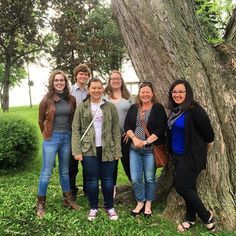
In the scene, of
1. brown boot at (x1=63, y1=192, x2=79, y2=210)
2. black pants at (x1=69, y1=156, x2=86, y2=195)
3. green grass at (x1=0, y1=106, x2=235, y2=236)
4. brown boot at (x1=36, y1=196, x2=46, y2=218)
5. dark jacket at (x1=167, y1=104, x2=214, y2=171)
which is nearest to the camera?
dark jacket at (x1=167, y1=104, x2=214, y2=171)

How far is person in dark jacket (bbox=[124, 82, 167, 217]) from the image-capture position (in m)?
5.52

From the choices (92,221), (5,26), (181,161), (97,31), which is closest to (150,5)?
(181,161)

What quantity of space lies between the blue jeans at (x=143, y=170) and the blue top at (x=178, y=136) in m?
0.52

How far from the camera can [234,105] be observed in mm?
5684

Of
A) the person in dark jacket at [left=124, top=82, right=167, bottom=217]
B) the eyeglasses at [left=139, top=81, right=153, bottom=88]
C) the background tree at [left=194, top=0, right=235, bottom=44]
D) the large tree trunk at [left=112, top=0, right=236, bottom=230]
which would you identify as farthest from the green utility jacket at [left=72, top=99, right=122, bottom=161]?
the background tree at [left=194, top=0, right=235, bottom=44]

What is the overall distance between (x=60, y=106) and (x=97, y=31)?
2880cm

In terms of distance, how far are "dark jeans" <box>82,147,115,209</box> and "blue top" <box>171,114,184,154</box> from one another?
990 millimetres

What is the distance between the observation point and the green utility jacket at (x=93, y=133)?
18.1ft

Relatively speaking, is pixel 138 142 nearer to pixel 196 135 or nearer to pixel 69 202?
pixel 196 135

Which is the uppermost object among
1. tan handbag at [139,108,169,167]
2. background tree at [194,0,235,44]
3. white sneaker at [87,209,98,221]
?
background tree at [194,0,235,44]

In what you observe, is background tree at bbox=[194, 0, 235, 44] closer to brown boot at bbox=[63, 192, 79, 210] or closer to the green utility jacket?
the green utility jacket

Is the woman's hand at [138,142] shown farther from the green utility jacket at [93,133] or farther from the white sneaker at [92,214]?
the white sneaker at [92,214]

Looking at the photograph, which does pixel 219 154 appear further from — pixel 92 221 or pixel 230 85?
pixel 92 221

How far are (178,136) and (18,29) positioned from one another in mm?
17469
